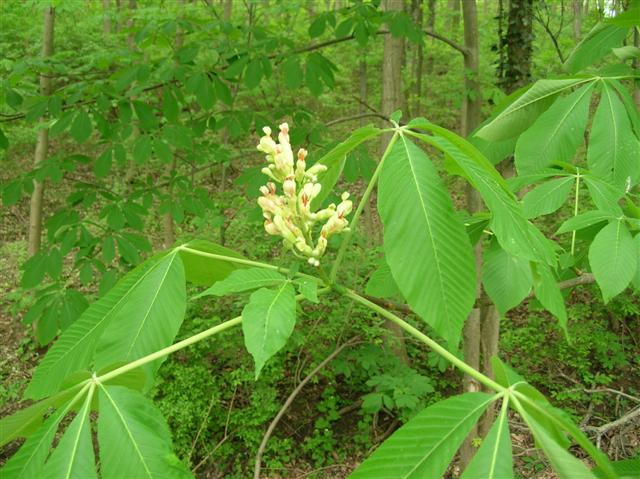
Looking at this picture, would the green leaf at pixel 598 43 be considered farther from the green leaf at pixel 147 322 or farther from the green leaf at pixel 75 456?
the green leaf at pixel 75 456

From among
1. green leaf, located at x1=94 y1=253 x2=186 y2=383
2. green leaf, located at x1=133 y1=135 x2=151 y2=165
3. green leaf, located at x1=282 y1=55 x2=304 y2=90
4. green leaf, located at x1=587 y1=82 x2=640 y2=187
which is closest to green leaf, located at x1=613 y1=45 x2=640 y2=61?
green leaf, located at x1=587 y1=82 x2=640 y2=187

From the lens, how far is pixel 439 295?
84cm

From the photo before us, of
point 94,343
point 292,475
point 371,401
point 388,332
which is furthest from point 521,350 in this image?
point 94,343

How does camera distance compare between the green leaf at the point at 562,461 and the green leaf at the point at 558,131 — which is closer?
the green leaf at the point at 562,461

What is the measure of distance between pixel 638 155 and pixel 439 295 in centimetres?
91

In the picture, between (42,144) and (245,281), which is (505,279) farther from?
(42,144)

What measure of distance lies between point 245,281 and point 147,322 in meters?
0.22

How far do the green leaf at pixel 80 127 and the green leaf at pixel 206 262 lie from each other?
200 cm

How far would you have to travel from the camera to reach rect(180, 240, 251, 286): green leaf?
44.1 inches

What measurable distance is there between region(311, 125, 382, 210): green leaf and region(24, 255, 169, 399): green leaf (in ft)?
1.39

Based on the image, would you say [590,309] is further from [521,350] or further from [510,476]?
[510,476]

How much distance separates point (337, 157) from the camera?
3.83 feet

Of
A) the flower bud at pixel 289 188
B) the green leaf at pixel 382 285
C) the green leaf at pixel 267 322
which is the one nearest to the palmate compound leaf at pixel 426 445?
the green leaf at pixel 267 322

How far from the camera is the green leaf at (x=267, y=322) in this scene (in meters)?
0.78
